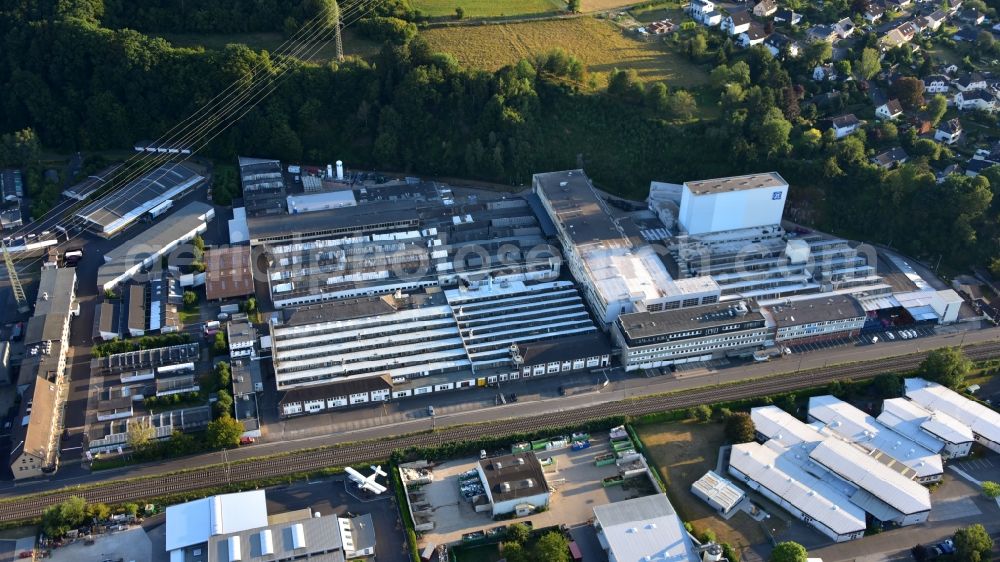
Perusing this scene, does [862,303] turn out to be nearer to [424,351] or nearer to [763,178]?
[763,178]

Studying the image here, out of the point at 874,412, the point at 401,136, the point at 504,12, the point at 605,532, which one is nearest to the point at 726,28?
the point at 504,12

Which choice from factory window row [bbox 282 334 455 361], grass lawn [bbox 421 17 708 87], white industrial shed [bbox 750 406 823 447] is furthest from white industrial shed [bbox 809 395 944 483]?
grass lawn [bbox 421 17 708 87]

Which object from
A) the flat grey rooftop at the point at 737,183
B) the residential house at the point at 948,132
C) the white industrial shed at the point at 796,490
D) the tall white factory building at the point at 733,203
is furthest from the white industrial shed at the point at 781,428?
the residential house at the point at 948,132

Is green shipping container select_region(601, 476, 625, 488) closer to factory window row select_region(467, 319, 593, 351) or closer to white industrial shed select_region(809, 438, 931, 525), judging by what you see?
white industrial shed select_region(809, 438, 931, 525)

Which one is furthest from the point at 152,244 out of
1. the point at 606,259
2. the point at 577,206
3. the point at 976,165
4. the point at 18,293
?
the point at 976,165

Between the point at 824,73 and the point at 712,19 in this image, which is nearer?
the point at 824,73

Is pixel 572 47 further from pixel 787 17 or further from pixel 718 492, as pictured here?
pixel 718 492

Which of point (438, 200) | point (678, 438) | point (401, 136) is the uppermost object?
point (401, 136)
